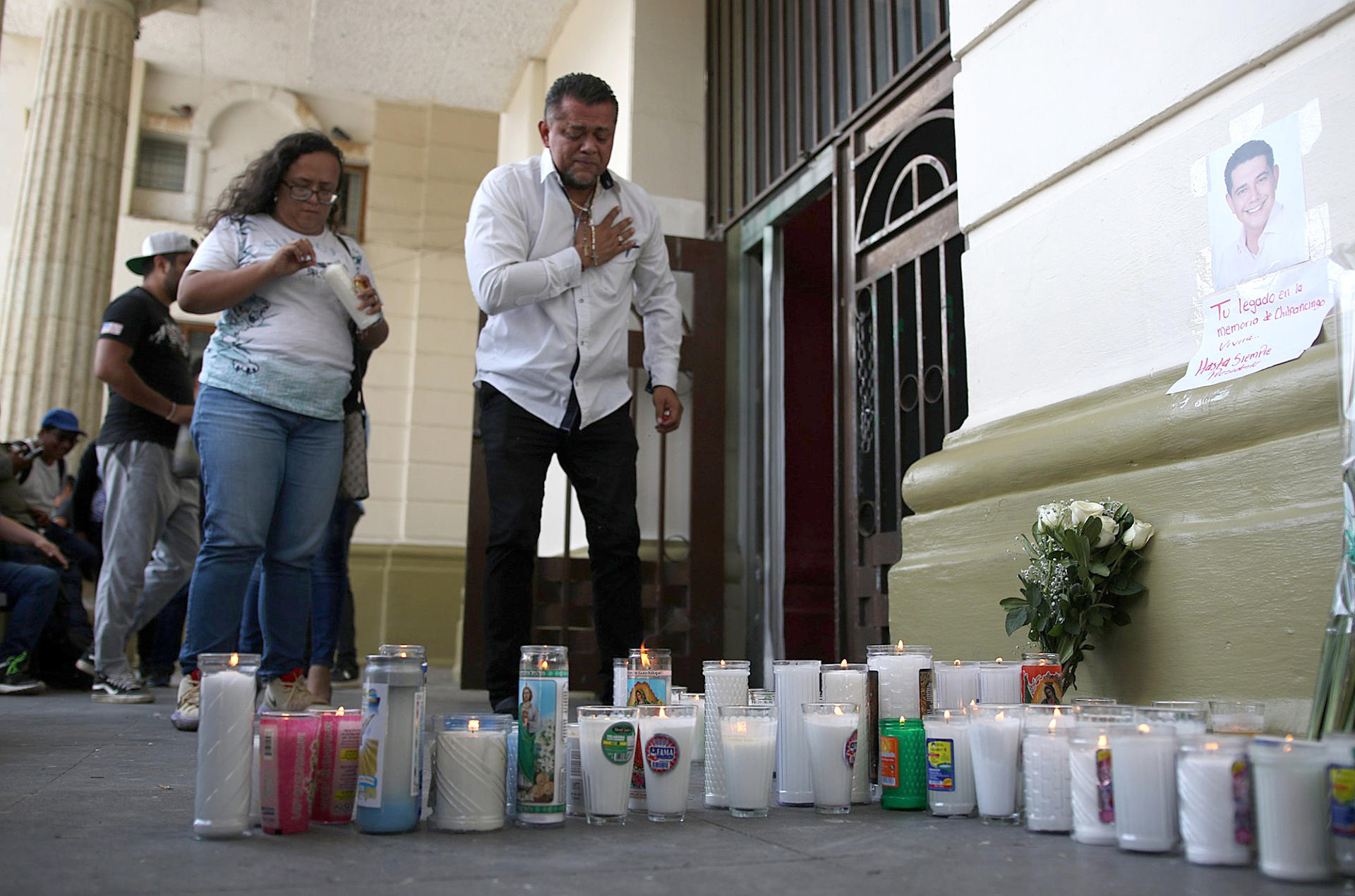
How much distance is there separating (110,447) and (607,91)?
89.9 inches

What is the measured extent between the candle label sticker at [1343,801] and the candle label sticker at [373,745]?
1183 mm

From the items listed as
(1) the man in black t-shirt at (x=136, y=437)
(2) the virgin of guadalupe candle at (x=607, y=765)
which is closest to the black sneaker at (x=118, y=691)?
(1) the man in black t-shirt at (x=136, y=437)

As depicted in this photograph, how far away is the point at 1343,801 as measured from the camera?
123 cm

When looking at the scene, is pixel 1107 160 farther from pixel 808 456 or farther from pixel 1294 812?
pixel 808 456

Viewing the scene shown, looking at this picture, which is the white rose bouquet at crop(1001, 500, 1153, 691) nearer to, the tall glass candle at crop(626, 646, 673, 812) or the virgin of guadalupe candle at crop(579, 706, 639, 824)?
the tall glass candle at crop(626, 646, 673, 812)

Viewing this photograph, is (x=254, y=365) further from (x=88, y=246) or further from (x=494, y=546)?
(x=88, y=246)

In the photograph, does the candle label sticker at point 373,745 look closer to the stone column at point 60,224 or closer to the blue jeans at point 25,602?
the blue jeans at point 25,602

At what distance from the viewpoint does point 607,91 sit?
113 inches

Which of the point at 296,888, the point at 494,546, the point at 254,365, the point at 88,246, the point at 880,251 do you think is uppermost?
the point at 88,246

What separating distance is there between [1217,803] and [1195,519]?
79 cm

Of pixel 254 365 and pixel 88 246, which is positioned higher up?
pixel 88 246

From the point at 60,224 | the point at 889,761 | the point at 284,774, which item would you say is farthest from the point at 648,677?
the point at 60,224

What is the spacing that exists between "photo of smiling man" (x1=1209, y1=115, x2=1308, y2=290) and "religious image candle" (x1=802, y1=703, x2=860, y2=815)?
108cm

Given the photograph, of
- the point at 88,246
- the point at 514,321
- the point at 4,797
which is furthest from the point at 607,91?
the point at 88,246
